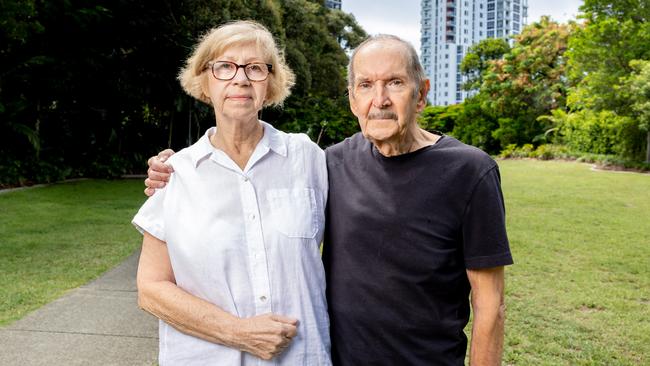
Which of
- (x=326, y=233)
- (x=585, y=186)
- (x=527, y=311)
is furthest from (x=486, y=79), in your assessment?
(x=326, y=233)

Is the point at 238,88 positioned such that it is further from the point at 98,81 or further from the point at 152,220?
the point at 98,81

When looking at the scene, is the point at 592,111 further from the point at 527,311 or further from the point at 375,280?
the point at 375,280

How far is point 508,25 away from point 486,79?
97.4m

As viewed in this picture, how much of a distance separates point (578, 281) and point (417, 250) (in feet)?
18.5

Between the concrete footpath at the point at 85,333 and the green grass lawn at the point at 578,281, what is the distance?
2.68m

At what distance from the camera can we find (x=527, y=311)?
554cm

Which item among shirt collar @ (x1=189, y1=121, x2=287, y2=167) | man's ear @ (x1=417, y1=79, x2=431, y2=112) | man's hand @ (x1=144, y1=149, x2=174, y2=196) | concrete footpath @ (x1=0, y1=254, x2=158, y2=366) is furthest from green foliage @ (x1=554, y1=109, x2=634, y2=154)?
man's hand @ (x1=144, y1=149, x2=174, y2=196)

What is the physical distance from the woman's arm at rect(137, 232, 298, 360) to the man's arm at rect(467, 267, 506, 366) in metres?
0.52

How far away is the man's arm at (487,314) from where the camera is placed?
1731 millimetres

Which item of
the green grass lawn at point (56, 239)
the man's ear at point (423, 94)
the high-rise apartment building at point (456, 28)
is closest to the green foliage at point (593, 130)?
the green grass lawn at point (56, 239)

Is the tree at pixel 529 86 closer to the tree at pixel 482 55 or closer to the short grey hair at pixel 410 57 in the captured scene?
the tree at pixel 482 55

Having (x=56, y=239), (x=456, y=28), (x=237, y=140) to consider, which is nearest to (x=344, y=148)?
(x=237, y=140)

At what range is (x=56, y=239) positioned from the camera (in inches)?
332

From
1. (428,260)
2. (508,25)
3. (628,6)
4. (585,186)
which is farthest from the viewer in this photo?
(508,25)
